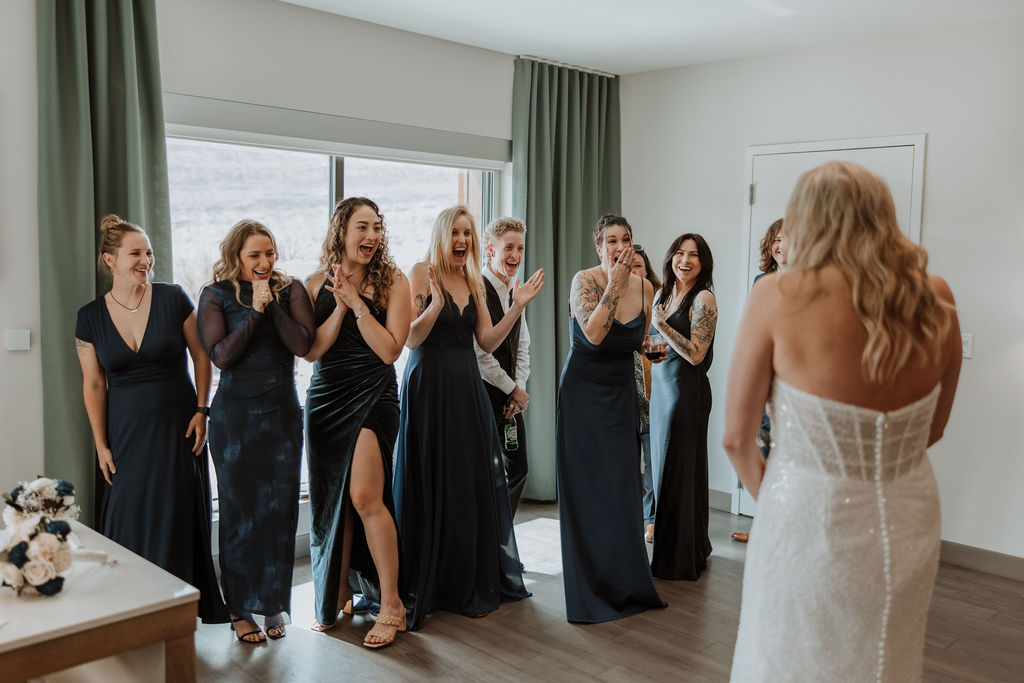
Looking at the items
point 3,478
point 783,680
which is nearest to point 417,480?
point 3,478

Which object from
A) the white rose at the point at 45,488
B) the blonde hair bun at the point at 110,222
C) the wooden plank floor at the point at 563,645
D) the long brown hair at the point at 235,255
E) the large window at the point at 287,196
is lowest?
the wooden plank floor at the point at 563,645

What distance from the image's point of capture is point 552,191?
5496 mm

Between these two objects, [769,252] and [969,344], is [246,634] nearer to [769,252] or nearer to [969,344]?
[769,252]

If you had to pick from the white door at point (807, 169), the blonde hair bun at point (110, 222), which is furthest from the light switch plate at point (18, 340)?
the white door at point (807, 169)

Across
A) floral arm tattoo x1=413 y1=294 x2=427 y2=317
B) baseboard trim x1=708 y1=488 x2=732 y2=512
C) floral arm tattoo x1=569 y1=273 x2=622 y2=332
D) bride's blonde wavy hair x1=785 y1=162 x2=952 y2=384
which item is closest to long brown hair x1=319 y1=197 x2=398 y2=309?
floral arm tattoo x1=413 y1=294 x2=427 y2=317

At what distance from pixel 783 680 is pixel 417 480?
193 centimetres

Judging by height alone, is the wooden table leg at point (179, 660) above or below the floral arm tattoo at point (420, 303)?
below

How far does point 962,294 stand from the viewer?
439 centimetres

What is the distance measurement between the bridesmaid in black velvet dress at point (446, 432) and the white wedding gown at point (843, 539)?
179 centimetres

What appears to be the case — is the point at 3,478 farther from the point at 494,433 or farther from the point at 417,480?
the point at 494,433

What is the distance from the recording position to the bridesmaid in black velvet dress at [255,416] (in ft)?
10.4

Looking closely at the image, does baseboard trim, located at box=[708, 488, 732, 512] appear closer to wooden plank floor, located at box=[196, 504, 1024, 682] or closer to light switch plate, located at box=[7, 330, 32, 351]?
wooden plank floor, located at box=[196, 504, 1024, 682]

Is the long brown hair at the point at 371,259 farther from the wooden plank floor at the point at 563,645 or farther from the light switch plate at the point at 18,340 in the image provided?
the wooden plank floor at the point at 563,645

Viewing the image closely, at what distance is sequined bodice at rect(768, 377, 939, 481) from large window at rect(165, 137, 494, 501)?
2706 mm
